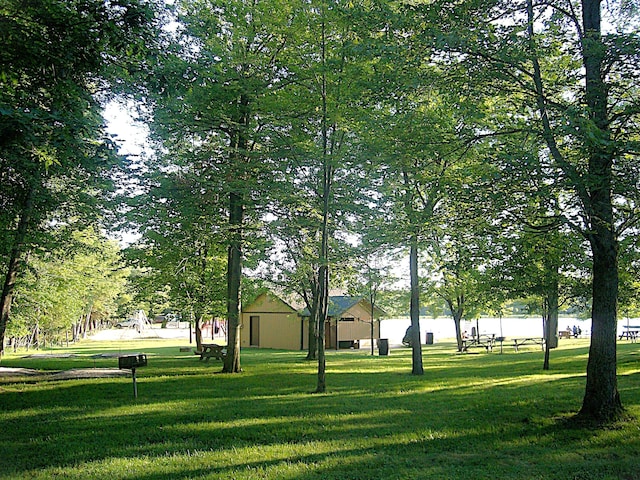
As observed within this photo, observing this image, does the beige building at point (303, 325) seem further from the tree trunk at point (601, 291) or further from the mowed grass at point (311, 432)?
the tree trunk at point (601, 291)

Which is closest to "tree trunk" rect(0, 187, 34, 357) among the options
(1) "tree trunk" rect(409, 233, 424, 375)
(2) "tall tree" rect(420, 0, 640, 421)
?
(2) "tall tree" rect(420, 0, 640, 421)

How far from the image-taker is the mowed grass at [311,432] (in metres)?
6.57

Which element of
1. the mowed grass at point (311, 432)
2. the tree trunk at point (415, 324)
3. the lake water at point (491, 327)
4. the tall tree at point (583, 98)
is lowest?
the lake water at point (491, 327)

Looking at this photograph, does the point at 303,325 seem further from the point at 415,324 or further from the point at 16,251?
the point at 16,251

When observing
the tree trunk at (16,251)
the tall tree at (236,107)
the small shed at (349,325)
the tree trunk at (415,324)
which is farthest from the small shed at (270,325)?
the tree trunk at (16,251)

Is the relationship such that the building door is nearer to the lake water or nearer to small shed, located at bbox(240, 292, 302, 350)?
small shed, located at bbox(240, 292, 302, 350)

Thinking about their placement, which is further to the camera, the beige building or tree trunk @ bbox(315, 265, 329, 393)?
the beige building

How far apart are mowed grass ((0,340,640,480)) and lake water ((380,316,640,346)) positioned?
39.6 m

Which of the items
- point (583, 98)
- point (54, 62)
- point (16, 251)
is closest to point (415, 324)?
point (583, 98)

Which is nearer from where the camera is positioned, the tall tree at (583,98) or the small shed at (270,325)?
the tall tree at (583,98)

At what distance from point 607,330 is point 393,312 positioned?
33.6m

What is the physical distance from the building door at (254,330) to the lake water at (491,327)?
13.6m

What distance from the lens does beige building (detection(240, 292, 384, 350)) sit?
37.8 meters

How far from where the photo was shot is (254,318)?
42562 mm
